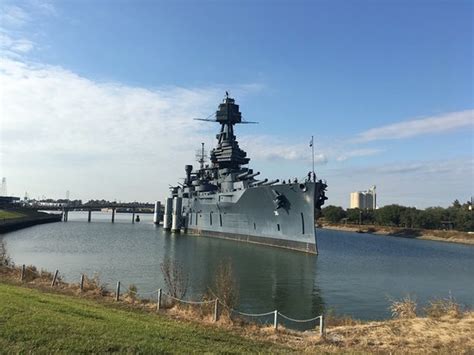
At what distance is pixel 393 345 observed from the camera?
1130 centimetres

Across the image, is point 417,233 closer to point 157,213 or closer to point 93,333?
point 157,213

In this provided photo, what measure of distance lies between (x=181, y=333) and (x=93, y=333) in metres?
2.19

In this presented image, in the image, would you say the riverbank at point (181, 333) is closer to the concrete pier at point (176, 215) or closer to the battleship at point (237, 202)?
the battleship at point (237, 202)

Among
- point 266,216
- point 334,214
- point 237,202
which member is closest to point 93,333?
point 266,216

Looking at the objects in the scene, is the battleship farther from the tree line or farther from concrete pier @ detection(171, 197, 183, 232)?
the tree line

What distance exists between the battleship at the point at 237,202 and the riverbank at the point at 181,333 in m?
29.9

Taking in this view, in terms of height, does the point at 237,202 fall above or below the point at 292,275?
above

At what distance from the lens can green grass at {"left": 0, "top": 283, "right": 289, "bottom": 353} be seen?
7.81 m

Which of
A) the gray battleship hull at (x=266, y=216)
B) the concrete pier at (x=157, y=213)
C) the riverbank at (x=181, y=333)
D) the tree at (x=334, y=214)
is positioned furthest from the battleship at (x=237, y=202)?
the tree at (x=334, y=214)

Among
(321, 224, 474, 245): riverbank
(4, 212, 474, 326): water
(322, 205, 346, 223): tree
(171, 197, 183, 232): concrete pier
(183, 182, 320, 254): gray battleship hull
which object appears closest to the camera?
(4, 212, 474, 326): water

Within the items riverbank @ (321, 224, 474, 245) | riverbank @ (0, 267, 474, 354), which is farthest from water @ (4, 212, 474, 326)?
riverbank @ (321, 224, 474, 245)

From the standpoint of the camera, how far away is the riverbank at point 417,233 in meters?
92.5

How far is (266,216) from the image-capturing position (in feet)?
171

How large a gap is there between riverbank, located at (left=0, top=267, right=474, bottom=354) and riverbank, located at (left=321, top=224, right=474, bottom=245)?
8747 cm
